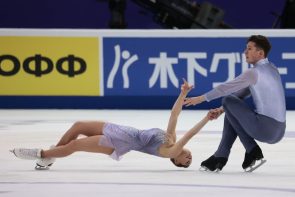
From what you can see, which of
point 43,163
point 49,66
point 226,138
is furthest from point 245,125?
point 49,66

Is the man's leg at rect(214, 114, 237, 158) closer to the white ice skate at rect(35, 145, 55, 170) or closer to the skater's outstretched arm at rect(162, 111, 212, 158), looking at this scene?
the skater's outstretched arm at rect(162, 111, 212, 158)

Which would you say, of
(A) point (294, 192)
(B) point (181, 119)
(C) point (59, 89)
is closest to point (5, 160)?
(A) point (294, 192)

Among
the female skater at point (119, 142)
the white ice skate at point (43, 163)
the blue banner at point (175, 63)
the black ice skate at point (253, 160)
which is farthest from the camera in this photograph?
the blue banner at point (175, 63)

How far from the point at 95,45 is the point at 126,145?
22.3ft

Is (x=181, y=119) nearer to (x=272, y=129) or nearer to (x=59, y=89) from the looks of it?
(x=59, y=89)

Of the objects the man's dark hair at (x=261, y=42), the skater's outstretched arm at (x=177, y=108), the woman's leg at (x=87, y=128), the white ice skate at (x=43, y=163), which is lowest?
the white ice skate at (x=43, y=163)

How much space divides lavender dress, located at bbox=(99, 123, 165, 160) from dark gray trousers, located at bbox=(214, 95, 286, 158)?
1.67 ft

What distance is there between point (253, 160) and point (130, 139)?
0.94 m

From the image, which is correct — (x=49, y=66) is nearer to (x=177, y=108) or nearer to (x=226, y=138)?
(x=226, y=138)

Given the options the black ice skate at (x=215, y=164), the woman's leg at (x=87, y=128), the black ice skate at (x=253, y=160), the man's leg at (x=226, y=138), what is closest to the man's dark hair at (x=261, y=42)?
the man's leg at (x=226, y=138)

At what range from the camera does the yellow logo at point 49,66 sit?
14258mm

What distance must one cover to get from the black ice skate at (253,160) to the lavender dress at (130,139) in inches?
27.1

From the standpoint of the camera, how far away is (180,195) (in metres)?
6.45

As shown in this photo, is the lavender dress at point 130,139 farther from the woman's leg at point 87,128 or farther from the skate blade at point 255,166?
the skate blade at point 255,166
